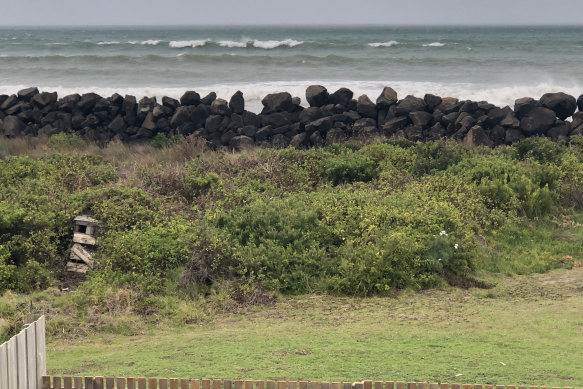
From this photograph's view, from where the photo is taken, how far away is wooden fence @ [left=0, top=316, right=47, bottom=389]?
24.1ft

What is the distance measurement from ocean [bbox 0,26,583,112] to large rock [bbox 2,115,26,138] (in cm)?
1052

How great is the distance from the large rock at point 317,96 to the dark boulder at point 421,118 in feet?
9.52

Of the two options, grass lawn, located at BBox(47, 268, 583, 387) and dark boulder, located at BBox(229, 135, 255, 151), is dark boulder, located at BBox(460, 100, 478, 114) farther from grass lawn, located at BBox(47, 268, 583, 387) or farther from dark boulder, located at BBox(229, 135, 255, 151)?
grass lawn, located at BBox(47, 268, 583, 387)

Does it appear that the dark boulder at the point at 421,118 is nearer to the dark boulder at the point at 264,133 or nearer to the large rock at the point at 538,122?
the large rock at the point at 538,122

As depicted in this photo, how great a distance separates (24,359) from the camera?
775cm

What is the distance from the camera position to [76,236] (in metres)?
14.8

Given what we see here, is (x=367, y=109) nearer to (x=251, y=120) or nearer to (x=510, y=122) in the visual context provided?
(x=251, y=120)

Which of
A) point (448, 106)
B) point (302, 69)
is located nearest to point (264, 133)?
point (448, 106)

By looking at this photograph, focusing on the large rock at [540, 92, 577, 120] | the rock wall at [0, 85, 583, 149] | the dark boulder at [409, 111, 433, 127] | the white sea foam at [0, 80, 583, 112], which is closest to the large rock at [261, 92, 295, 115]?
the rock wall at [0, 85, 583, 149]

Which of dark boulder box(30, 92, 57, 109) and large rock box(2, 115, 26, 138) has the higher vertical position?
dark boulder box(30, 92, 57, 109)

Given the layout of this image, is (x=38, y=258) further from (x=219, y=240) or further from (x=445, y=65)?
(x=445, y=65)

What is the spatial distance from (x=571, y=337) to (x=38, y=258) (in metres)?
8.59

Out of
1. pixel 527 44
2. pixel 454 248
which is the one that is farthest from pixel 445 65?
pixel 454 248

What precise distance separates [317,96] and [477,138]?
5.44 meters
